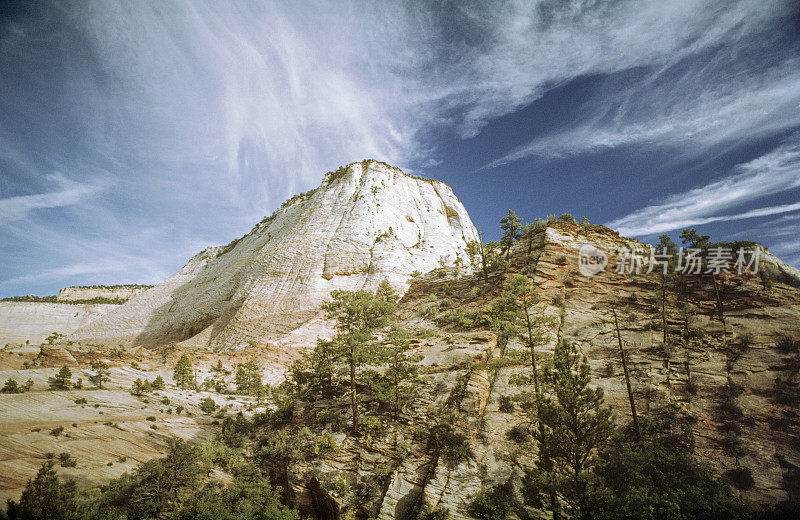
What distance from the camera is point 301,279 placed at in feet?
142

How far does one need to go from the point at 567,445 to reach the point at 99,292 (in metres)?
134

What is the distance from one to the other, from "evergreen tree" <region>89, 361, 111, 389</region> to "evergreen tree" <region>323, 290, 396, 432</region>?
1708 centimetres

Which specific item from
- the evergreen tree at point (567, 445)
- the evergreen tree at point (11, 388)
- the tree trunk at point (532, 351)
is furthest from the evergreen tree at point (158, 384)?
the tree trunk at point (532, 351)

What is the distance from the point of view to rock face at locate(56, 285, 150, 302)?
97562 mm

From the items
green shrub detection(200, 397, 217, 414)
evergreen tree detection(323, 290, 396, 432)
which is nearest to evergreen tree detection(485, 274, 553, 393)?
evergreen tree detection(323, 290, 396, 432)

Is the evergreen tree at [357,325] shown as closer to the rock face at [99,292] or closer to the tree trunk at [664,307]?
the tree trunk at [664,307]

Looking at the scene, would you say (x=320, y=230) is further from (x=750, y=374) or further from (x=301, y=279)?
(x=750, y=374)

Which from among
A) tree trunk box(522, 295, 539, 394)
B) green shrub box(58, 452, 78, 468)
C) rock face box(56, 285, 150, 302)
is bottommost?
green shrub box(58, 452, 78, 468)

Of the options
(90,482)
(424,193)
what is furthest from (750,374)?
(424,193)

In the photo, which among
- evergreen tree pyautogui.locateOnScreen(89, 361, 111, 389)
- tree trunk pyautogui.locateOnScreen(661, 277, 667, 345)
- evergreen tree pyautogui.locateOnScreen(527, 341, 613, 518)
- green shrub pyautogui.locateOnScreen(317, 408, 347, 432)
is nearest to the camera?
evergreen tree pyautogui.locateOnScreen(527, 341, 613, 518)

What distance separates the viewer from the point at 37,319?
65688mm

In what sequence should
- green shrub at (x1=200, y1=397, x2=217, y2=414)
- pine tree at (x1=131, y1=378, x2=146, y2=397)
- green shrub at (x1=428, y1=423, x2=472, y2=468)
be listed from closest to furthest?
green shrub at (x1=428, y1=423, x2=472, y2=468)
pine tree at (x1=131, y1=378, x2=146, y2=397)
green shrub at (x1=200, y1=397, x2=217, y2=414)

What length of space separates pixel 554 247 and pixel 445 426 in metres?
21.4

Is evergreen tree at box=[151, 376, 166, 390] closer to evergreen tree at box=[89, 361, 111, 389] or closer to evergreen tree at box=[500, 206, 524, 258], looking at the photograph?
evergreen tree at box=[89, 361, 111, 389]
